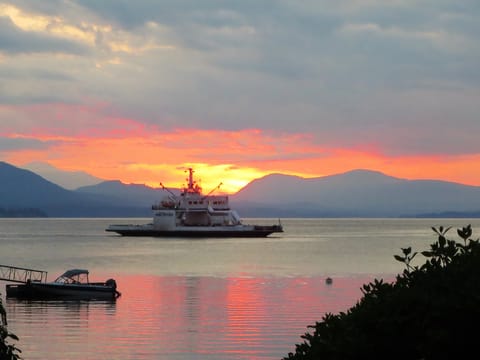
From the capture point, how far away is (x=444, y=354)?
8.54 m

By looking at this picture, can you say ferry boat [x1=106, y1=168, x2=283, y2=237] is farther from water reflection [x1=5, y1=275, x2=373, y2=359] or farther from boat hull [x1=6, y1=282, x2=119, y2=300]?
boat hull [x1=6, y1=282, x2=119, y2=300]

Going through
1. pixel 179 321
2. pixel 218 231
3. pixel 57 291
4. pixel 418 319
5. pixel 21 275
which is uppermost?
pixel 218 231

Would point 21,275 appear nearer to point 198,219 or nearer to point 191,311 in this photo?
point 191,311

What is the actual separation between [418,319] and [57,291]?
45126 mm

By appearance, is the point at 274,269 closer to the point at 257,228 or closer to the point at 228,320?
the point at 228,320

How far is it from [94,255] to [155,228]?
49.1 m

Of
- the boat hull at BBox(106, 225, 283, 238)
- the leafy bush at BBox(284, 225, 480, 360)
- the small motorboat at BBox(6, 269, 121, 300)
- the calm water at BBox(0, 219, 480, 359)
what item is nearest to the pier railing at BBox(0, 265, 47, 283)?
the calm water at BBox(0, 219, 480, 359)

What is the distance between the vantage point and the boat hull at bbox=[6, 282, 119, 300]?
51188 millimetres

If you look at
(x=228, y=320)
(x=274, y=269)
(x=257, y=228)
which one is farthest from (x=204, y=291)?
(x=257, y=228)

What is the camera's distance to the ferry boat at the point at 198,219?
14825 cm

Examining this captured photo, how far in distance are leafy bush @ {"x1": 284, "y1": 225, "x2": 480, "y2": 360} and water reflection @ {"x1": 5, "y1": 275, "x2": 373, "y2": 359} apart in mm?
21638

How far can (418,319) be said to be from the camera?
8852 millimetres

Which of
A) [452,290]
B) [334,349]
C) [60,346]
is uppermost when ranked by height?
[452,290]

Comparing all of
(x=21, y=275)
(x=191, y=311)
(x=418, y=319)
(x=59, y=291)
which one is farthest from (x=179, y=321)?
(x=21, y=275)
